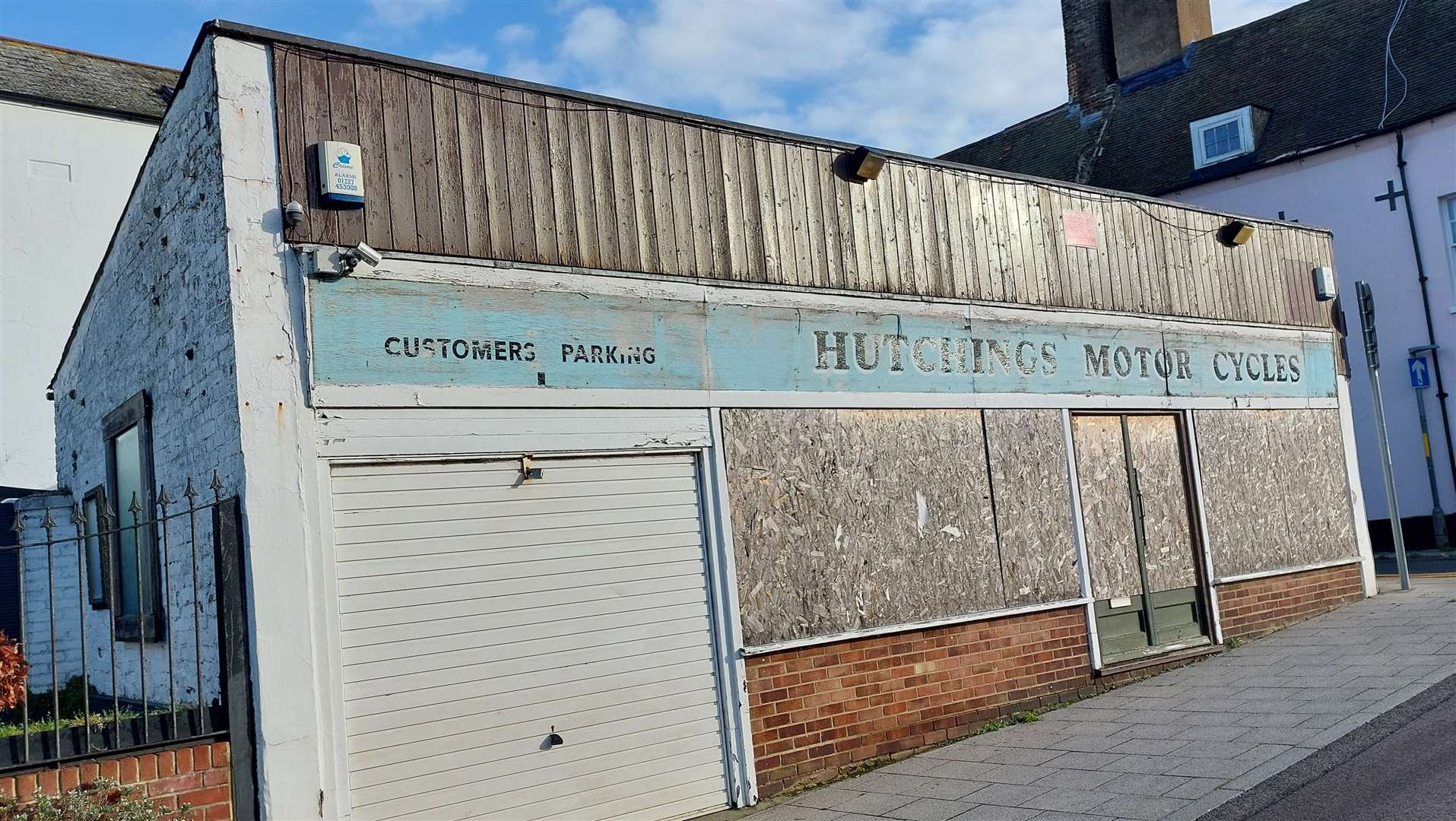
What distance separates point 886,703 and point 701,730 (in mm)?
1686

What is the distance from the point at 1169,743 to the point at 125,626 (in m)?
7.82

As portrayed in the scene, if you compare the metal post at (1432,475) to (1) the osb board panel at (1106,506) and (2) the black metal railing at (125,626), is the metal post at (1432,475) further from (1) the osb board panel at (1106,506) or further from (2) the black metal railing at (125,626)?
(2) the black metal railing at (125,626)

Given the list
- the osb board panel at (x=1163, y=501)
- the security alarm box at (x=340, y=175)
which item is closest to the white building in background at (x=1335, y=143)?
the osb board panel at (x=1163, y=501)

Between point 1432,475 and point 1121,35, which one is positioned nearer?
point 1432,475

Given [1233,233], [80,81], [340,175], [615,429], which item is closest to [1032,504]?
[615,429]

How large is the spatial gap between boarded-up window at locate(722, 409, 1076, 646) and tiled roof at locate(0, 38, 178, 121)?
57.2 feet

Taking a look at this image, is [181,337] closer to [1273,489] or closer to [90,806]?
[90,806]

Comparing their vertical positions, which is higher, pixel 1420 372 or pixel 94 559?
pixel 1420 372

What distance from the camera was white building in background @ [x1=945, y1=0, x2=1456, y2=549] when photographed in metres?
20.4

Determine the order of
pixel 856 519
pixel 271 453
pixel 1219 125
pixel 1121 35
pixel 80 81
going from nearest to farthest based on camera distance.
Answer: pixel 271 453, pixel 856 519, pixel 80 81, pixel 1219 125, pixel 1121 35

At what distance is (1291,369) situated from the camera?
44.8 ft

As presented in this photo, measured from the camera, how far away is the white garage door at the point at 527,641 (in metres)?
6.73

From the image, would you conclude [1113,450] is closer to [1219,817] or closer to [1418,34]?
[1219,817]

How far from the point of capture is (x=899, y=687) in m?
9.13
